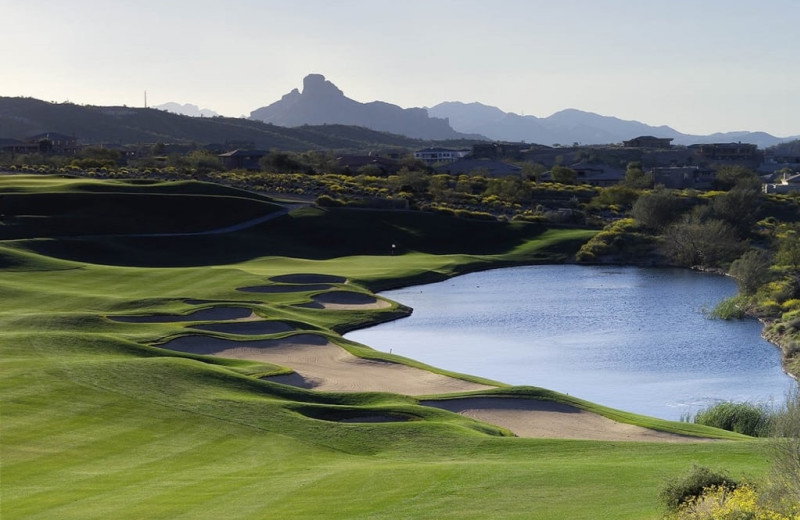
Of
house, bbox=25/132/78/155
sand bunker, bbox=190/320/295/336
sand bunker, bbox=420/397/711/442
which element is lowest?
sand bunker, bbox=190/320/295/336

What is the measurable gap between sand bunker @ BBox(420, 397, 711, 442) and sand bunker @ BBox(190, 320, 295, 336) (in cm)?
1622

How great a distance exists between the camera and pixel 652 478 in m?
20.0

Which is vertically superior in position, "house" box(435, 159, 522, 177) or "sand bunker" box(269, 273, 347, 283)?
"house" box(435, 159, 522, 177)

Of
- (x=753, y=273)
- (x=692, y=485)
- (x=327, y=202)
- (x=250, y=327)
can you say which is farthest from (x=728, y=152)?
(x=692, y=485)

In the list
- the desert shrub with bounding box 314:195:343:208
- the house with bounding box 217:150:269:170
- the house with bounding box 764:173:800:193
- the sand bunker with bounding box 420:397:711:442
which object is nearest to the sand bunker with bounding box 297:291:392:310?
the sand bunker with bounding box 420:397:711:442

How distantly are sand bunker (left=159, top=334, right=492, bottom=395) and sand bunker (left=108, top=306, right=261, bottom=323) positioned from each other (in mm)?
5554

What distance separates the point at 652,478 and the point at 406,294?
48148mm

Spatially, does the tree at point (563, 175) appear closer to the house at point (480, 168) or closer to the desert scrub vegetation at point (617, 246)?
the house at point (480, 168)

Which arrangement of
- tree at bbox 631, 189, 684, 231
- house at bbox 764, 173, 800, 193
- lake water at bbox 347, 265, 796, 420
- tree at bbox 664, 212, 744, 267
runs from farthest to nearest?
house at bbox 764, 173, 800, 193, tree at bbox 631, 189, 684, 231, tree at bbox 664, 212, 744, 267, lake water at bbox 347, 265, 796, 420

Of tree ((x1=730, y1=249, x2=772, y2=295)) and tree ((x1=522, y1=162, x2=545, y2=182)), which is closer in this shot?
tree ((x1=730, y1=249, x2=772, y2=295))

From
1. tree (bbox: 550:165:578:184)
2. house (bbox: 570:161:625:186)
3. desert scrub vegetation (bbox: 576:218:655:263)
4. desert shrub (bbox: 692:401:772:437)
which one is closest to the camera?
desert shrub (bbox: 692:401:772:437)

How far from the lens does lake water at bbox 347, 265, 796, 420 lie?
39.4 metres

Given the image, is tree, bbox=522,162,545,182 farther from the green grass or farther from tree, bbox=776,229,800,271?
tree, bbox=776,229,800,271

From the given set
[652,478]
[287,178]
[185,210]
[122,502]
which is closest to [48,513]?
[122,502]
